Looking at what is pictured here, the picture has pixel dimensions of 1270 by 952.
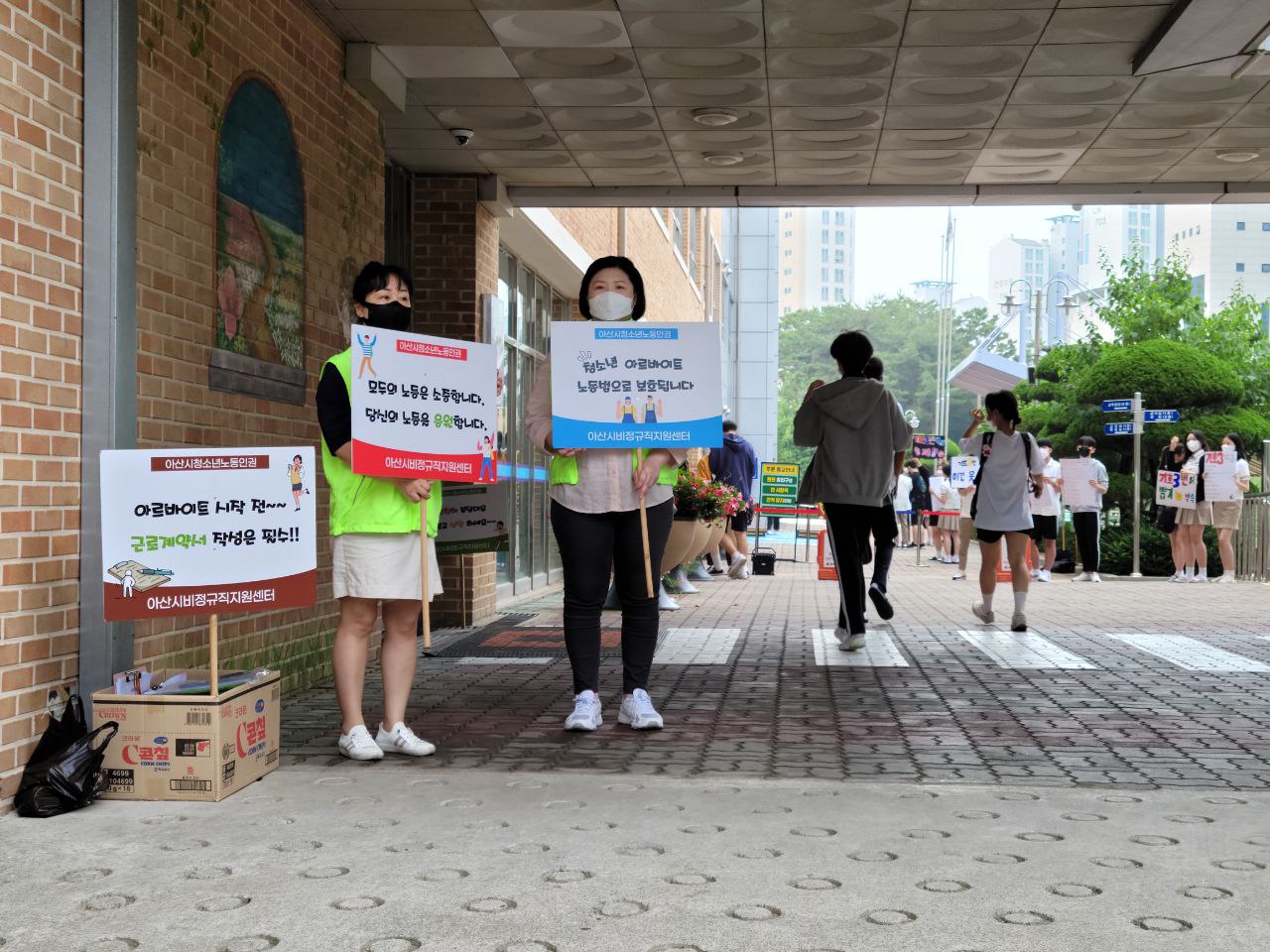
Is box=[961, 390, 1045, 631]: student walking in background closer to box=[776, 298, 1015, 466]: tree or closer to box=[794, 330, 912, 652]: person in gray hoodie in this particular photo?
box=[794, 330, 912, 652]: person in gray hoodie

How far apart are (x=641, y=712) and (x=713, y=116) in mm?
5316

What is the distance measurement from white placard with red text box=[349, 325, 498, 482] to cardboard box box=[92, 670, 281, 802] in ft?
3.40

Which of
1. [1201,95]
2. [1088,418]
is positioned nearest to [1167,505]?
[1088,418]

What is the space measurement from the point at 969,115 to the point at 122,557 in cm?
724

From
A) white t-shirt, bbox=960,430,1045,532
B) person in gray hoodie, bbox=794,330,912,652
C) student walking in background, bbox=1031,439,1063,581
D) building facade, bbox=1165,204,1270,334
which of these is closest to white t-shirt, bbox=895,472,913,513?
student walking in background, bbox=1031,439,1063,581

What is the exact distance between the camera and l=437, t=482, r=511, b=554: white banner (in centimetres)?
926

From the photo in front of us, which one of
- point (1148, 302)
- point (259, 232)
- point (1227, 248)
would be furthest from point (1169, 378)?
point (1227, 248)

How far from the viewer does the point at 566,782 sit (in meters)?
5.07

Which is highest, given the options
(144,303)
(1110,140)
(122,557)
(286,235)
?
(1110,140)

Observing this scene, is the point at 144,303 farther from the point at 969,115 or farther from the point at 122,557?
the point at 969,115

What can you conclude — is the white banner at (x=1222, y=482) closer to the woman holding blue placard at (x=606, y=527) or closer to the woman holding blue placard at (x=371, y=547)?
the woman holding blue placard at (x=606, y=527)

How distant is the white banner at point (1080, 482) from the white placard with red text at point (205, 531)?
49.7ft

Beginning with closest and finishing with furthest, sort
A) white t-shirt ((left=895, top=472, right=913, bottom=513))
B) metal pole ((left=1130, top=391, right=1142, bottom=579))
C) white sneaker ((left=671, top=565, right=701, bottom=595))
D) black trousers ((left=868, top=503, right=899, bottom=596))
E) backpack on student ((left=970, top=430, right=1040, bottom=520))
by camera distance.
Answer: black trousers ((left=868, top=503, right=899, bottom=596))
backpack on student ((left=970, top=430, right=1040, bottom=520))
white sneaker ((left=671, top=565, right=701, bottom=595))
metal pole ((left=1130, top=391, right=1142, bottom=579))
white t-shirt ((left=895, top=472, right=913, bottom=513))

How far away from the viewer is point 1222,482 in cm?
1798
